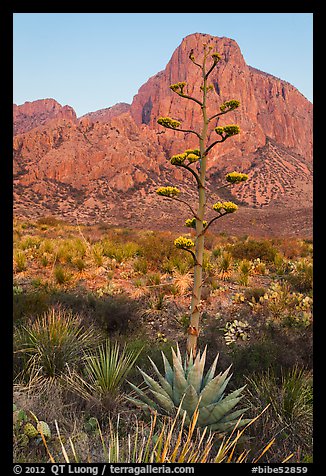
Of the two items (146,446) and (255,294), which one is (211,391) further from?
(255,294)

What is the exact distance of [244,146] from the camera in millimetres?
73438

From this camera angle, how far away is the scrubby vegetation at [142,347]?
2422mm

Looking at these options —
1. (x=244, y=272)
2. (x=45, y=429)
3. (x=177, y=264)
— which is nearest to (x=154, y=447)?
(x=45, y=429)

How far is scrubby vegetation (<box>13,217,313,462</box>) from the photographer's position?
95.3 inches

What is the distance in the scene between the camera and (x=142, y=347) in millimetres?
4133

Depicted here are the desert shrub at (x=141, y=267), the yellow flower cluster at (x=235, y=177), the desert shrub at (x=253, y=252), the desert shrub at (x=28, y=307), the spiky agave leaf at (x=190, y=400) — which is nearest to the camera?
the spiky agave leaf at (x=190, y=400)

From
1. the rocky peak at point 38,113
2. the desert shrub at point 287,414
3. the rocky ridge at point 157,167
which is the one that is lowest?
the desert shrub at point 287,414

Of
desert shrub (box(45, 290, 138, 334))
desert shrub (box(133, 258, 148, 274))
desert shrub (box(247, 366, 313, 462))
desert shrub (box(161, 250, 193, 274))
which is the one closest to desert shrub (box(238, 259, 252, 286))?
desert shrub (box(161, 250, 193, 274))

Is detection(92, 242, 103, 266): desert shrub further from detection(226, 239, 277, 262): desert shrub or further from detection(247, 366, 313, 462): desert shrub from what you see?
detection(247, 366, 313, 462): desert shrub

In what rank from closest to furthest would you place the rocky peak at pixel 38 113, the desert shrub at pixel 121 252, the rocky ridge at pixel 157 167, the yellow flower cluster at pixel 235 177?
the yellow flower cluster at pixel 235 177 < the desert shrub at pixel 121 252 < the rocky ridge at pixel 157 167 < the rocky peak at pixel 38 113

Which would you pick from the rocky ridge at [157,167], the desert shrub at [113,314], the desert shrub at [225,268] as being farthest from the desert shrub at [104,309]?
the rocky ridge at [157,167]

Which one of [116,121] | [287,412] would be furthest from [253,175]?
[287,412]

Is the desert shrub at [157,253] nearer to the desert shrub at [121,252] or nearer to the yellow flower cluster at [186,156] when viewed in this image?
the desert shrub at [121,252]

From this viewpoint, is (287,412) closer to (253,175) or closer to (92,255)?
(92,255)
